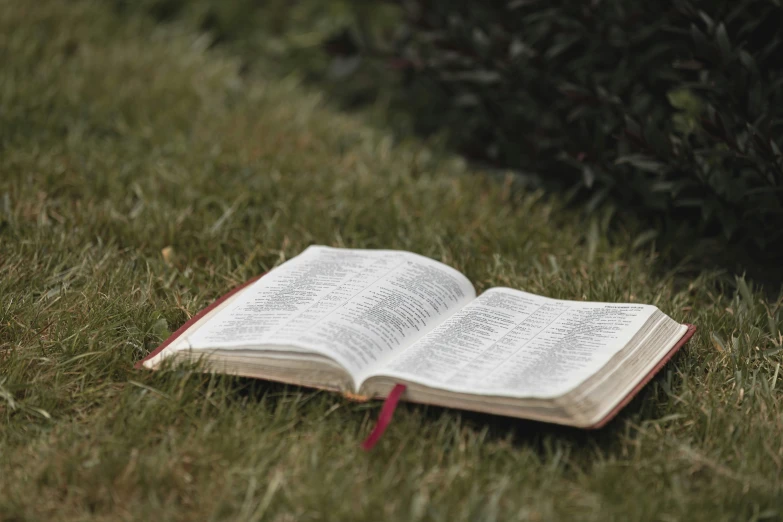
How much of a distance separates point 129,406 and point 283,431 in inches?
12.5

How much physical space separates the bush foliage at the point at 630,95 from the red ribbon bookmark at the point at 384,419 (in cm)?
116

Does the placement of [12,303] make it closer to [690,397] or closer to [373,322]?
[373,322]

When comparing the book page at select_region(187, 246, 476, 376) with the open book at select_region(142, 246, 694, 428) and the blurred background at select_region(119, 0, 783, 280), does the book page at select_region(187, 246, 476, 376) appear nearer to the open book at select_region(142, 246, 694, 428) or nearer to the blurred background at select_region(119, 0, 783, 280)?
the open book at select_region(142, 246, 694, 428)

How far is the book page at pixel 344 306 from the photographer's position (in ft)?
5.78

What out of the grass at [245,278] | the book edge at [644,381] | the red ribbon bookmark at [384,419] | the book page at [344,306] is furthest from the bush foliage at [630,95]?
the red ribbon bookmark at [384,419]

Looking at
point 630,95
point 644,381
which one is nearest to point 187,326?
point 644,381

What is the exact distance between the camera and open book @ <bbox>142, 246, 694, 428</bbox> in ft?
5.38

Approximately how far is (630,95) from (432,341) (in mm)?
1334

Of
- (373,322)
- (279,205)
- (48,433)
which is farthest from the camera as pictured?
(279,205)

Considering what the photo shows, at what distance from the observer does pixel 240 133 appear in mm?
3303

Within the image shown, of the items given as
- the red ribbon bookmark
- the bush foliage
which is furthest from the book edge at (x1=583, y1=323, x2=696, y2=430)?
the bush foliage

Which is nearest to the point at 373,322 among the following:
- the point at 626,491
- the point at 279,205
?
the point at 626,491

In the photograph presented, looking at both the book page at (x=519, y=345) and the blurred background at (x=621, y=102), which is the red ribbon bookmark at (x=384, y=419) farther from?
the blurred background at (x=621, y=102)

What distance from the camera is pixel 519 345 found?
1.82m
